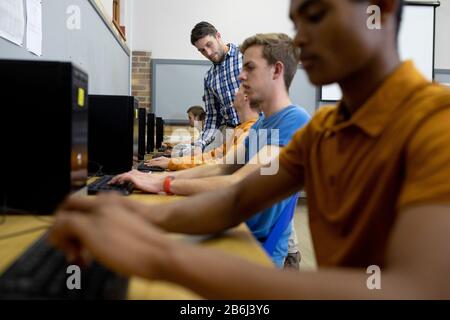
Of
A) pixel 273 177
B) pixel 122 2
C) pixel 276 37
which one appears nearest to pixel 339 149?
pixel 273 177

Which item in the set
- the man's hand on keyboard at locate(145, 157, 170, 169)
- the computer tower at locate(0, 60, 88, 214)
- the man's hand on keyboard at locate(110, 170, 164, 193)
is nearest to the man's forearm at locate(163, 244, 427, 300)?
the computer tower at locate(0, 60, 88, 214)

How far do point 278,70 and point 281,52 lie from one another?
66 millimetres

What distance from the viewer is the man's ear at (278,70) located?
1.66 meters

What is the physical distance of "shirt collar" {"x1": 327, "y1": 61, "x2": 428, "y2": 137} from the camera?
0.69 meters

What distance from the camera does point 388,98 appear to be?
712mm

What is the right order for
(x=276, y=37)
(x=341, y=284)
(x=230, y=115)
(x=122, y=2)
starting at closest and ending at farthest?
(x=341, y=284) → (x=276, y=37) → (x=230, y=115) → (x=122, y=2)

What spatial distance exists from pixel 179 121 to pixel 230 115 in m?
2.81

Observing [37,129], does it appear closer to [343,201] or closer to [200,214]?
[200,214]

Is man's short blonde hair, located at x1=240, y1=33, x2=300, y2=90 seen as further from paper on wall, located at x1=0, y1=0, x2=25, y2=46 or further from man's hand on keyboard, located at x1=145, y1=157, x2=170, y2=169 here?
man's hand on keyboard, located at x1=145, y1=157, x2=170, y2=169

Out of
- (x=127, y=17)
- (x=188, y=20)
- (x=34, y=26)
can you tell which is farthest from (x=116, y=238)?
(x=188, y=20)

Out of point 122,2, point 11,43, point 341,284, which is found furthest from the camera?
point 122,2

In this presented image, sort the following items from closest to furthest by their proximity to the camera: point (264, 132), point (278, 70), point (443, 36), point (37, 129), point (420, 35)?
point (37, 129), point (264, 132), point (278, 70), point (420, 35), point (443, 36)

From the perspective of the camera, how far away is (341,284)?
0.51 meters
